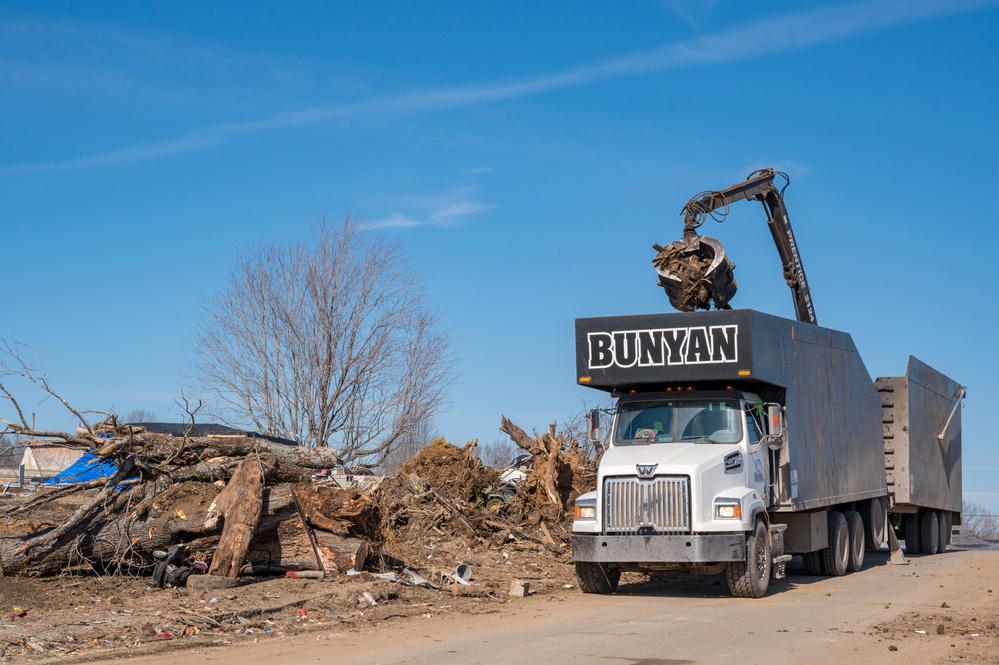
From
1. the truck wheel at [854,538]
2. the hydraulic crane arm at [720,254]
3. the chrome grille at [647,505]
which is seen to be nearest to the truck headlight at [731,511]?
the chrome grille at [647,505]

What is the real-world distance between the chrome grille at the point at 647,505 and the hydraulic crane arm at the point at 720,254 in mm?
3946

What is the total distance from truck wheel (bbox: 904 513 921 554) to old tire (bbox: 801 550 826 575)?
20.9ft

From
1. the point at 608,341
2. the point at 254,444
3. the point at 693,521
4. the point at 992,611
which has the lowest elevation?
the point at 992,611

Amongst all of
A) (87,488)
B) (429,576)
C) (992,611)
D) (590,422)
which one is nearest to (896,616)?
(992,611)

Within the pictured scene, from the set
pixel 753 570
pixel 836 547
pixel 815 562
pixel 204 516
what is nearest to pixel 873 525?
pixel 836 547

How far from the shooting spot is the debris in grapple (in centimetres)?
1634

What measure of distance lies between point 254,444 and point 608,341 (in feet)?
17.3

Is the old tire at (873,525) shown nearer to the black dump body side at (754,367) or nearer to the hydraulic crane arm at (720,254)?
the black dump body side at (754,367)

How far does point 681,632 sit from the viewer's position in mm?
10859

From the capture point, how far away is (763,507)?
46.8ft

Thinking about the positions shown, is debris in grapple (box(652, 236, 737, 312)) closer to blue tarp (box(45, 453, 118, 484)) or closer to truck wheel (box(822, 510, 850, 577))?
truck wheel (box(822, 510, 850, 577))

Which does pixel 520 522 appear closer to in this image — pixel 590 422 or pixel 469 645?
pixel 590 422

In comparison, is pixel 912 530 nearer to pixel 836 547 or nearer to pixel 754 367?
pixel 836 547

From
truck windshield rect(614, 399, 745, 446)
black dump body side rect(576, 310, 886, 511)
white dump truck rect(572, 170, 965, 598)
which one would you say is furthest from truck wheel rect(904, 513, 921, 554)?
truck windshield rect(614, 399, 745, 446)
